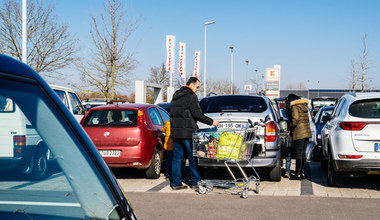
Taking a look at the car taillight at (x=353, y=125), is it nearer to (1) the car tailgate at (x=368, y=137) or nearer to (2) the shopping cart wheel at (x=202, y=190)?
(1) the car tailgate at (x=368, y=137)

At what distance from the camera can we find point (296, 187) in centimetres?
829

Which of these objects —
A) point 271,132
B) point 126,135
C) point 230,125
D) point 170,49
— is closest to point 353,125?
point 271,132

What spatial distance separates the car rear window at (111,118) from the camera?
29.3ft

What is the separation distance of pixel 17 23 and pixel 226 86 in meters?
52.9

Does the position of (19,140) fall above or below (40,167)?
above

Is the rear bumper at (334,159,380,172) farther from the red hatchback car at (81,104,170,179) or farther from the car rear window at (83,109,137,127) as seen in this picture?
the car rear window at (83,109,137,127)

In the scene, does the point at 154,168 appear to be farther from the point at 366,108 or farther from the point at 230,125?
the point at 366,108

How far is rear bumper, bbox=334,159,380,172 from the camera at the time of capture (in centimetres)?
719

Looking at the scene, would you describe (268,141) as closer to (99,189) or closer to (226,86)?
(99,189)

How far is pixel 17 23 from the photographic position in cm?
2420

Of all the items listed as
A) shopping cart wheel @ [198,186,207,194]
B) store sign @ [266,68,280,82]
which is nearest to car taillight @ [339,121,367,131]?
shopping cart wheel @ [198,186,207,194]

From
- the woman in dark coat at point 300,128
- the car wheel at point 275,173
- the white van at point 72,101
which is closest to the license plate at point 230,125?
the car wheel at point 275,173

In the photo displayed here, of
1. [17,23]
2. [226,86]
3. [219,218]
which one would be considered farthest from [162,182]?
[226,86]

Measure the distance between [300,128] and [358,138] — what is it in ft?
5.69
